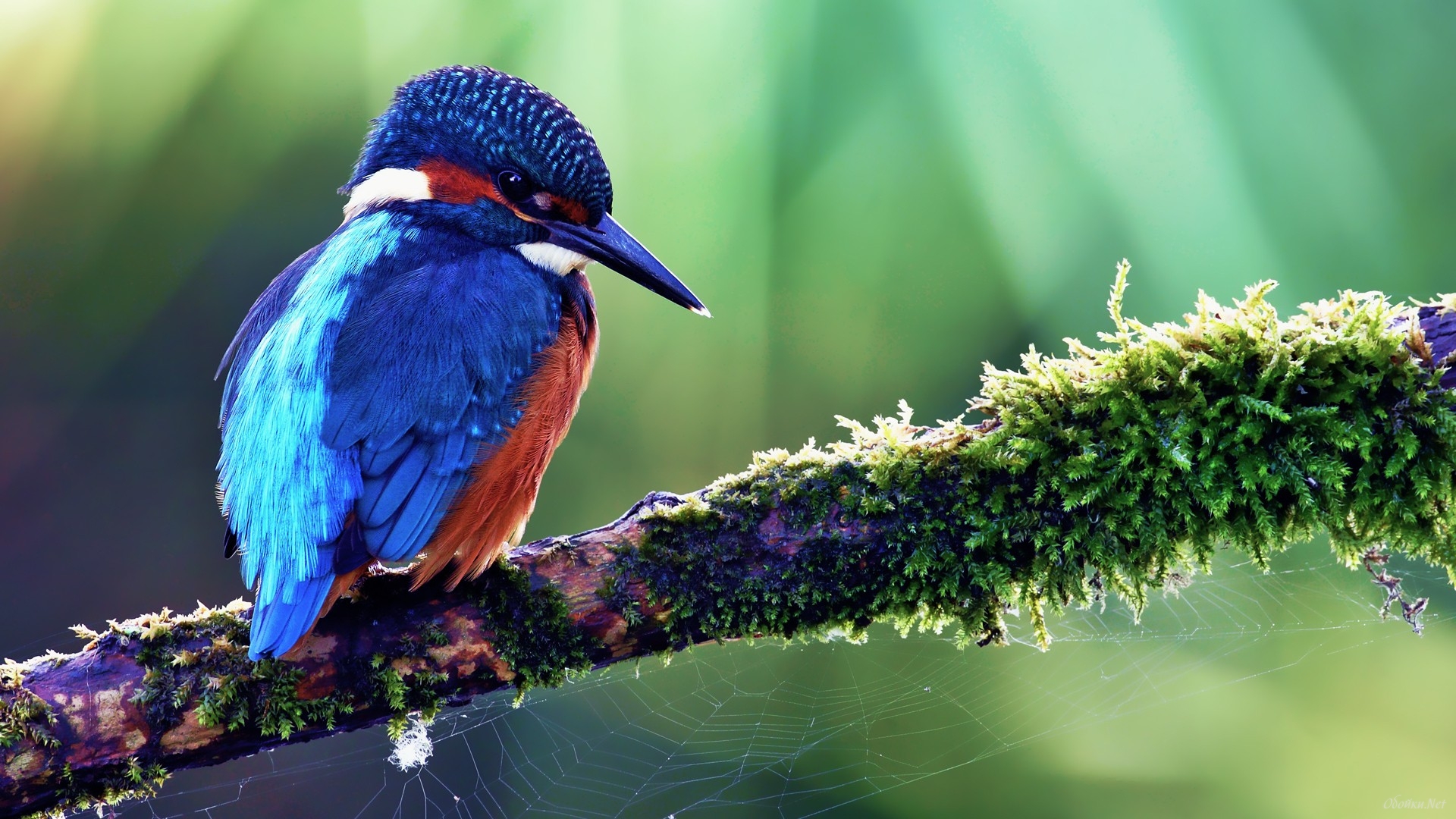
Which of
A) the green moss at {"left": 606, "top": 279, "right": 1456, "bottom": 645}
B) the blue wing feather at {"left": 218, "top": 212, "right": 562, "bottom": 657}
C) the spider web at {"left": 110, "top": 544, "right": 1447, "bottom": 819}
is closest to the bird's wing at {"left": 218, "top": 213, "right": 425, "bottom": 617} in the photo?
the blue wing feather at {"left": 218, "top": 212, "right": 562, "bottom": 657}

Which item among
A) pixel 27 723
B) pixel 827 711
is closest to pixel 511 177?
pixel 27 723

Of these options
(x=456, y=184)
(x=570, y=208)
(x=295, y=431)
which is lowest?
(x=295, y=431)

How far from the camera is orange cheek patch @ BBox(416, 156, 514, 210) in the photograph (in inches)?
74.8

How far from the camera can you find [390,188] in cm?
196

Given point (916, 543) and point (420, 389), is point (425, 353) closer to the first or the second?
point (420, 389)

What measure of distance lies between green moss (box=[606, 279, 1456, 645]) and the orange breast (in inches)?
10.3

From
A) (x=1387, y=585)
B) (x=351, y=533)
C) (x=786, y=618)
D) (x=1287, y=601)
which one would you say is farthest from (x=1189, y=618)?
(x=351, y=533)

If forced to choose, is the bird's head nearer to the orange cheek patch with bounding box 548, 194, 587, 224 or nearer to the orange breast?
the orange cheek patch with bounding box 548, 194, 587, 224

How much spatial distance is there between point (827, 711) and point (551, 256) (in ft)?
6.28

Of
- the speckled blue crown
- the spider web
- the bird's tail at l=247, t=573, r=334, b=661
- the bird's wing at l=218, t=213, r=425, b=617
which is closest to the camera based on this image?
the bird's tail at l=247, t=573, r=334, b=661

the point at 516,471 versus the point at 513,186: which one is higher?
the point at 513,186

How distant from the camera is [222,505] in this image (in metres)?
1.75

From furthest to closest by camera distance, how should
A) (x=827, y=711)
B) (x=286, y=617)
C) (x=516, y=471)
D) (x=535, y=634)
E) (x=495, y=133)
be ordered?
(x=827, y=711) → (x=495, y=133) → (x=516, y=471) → (x=535, y=634) → (x=286, y=617)

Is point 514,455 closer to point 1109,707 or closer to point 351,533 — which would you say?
point 351,533
